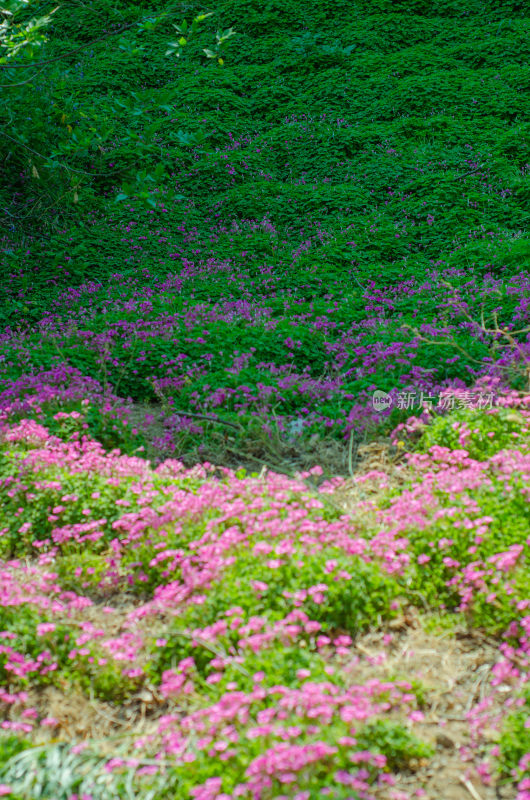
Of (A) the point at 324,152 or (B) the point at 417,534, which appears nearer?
(B) the point at 417,534

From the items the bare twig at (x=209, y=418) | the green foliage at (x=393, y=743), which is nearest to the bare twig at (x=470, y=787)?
the green foliage at (x=393, y=743)

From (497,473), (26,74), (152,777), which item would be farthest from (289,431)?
(26,74)

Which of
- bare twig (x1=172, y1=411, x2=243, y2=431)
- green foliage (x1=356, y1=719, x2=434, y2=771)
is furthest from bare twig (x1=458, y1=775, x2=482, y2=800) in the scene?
bare twig (x1=172, y1=411, x2=243, y2=431)

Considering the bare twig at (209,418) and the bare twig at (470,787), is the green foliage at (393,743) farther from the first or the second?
the bare twig at (209,418)

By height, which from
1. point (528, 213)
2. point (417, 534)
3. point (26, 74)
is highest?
point (26, 74)

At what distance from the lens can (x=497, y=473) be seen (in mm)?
4379

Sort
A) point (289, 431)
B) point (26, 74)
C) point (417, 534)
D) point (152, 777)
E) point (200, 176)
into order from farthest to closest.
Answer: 1. point (200, 176)
2. point (26, 74)
3. point (289, 431)
4. point (417, 534)
5. point (152, 777)

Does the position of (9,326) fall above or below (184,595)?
below

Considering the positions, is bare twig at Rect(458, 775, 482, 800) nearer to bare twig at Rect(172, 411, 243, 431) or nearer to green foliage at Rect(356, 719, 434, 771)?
green foliage at Rect(356, 719, 434, 771)

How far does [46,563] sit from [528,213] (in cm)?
811

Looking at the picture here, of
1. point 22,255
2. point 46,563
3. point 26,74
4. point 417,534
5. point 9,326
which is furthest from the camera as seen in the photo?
point 26,74

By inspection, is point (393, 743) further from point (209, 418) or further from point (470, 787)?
point (209, 418)

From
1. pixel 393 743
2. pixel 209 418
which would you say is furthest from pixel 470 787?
pixel 209 418

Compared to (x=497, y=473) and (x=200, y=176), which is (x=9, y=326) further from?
(x=497, y=473)
